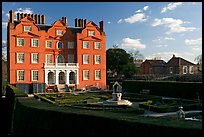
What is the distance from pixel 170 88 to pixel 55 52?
72.8 feet

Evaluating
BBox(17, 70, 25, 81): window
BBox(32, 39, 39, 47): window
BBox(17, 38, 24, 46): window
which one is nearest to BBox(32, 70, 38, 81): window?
BBox(17, 70, 25, 81): window

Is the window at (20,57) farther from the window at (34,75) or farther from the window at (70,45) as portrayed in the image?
the window at (70,45)

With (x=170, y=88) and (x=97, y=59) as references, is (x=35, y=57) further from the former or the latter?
(x=170, y=88)

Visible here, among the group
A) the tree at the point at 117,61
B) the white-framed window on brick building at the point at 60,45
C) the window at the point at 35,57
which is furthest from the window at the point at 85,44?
the tree at the point at 117,61

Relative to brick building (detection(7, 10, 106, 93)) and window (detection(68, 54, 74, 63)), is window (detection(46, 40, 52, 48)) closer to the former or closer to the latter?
brick building (detection(7, 10, 106, 93))

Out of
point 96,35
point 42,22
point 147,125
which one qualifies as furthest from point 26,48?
point 147,125

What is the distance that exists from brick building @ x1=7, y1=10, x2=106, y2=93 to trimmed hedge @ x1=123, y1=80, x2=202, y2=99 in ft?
33.4

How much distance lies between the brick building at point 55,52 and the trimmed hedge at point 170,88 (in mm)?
10184

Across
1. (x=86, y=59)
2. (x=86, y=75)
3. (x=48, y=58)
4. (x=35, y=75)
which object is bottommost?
(x=86, y=75)

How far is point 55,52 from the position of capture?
41.2 m

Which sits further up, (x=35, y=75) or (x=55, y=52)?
(x=55, y=52)

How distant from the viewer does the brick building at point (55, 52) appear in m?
36.9

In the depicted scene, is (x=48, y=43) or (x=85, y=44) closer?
(x=48, y=43)

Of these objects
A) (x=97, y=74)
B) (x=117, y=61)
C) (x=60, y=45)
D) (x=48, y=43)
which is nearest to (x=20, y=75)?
(x=48, y=43)
